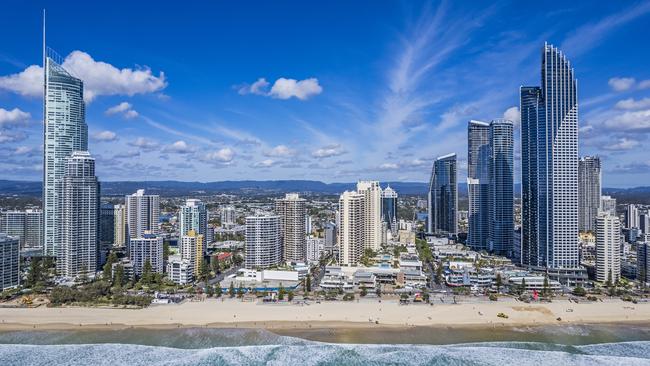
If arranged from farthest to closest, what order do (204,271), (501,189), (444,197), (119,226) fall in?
(444,197) → (119,226) → (501,189) → (204,271)

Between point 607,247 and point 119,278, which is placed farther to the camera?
point 607,247

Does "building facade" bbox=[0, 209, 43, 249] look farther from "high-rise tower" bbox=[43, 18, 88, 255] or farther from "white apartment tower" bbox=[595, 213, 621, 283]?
"white apartment tower" bbox=[595, 213, 621, 283]

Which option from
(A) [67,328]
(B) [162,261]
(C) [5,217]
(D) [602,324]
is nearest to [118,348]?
(A) [67,328]

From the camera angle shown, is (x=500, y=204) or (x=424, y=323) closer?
(x=424, y=323)

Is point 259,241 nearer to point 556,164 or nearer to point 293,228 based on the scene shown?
point 293,228

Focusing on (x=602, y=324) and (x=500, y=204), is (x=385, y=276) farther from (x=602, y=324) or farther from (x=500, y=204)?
(x=500, y=204)

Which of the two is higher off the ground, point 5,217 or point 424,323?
point 5,217

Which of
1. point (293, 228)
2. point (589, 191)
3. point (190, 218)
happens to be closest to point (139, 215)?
point (190, 218)

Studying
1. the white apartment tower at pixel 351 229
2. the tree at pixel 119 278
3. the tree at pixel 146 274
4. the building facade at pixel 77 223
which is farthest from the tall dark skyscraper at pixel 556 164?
the building facade at pixel 77 223

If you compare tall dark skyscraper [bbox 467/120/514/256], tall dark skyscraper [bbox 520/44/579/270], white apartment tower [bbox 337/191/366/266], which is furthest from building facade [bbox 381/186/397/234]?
tall dark skyscraper [bbox 520/44/579/270]
